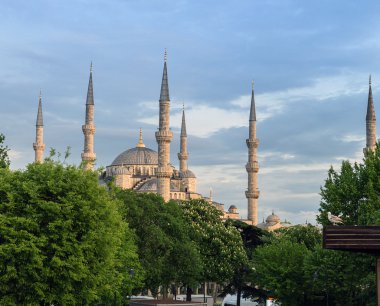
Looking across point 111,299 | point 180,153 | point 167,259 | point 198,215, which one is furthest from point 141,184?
point 111,299

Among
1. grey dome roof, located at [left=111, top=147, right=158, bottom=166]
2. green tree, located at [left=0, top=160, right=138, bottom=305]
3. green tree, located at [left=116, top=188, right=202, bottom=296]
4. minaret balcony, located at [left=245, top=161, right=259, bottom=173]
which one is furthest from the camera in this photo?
grey dome roof, located at [left=111, top=147, right=158, bottom=166]

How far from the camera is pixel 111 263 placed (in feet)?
158

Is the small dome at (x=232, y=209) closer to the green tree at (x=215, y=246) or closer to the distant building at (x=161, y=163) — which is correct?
the distant building at (x=161, y=163)

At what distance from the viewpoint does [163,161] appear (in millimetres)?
120750

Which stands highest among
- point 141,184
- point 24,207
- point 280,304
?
point 141,184

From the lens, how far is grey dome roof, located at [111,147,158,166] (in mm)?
177250

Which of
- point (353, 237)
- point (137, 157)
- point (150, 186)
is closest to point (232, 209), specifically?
point (137, 157)

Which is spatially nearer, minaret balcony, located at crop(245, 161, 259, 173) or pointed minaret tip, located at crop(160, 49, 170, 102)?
pointed minaret tip, located at crop(160, 49, 170, 102)

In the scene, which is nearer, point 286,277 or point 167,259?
point 286,277

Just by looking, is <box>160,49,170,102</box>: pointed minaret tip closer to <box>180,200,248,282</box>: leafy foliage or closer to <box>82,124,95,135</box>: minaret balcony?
<box>82,124,95,135</box>: minaret balcony

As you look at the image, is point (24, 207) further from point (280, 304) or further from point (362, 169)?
point (280, 304)

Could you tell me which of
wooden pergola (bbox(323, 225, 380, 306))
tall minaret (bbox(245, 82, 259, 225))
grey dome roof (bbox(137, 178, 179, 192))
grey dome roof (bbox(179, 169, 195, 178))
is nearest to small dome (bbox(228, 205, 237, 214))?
grey dome roof (bbox(179, 169, 195, 178))

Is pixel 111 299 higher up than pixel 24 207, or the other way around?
pixel 24 207

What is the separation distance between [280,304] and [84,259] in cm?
2995
